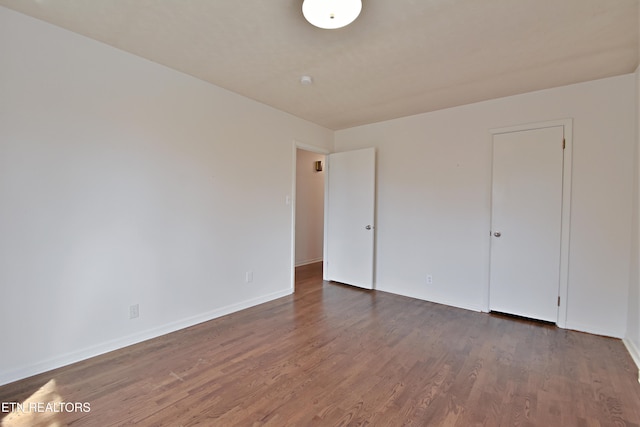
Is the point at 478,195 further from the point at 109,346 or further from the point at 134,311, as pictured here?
the point at 109,346

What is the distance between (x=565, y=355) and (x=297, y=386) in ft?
7.35

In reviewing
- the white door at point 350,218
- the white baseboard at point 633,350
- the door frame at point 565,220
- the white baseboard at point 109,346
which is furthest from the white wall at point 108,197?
the white baseboard at point 633,350

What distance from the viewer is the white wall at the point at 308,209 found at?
5.84 m

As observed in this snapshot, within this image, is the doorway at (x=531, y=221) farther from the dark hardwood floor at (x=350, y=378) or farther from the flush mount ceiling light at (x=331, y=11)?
the flush mount ceiling light at (x=331, y=11)

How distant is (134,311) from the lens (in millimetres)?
2504

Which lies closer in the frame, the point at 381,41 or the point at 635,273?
the point at 381,41

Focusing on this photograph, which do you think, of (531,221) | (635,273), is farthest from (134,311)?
(635,273)

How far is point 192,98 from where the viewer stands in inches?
112

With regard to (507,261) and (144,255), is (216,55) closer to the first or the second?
(144,255)

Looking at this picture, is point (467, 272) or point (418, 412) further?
point (467, 272)

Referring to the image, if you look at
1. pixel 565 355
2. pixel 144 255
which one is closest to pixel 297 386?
pixel 144 255

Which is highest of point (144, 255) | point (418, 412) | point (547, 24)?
point (547, 24)

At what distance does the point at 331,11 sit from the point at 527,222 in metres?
2.91

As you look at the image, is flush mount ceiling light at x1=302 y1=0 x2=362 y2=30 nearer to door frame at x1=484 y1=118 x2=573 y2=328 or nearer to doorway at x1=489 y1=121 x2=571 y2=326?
doorway at x1=489 y1=121 x2=571 y2=326
